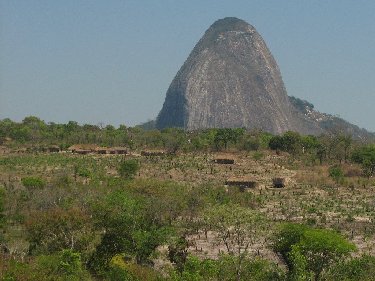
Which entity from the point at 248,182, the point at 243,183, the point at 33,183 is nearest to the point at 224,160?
the point at 243,183

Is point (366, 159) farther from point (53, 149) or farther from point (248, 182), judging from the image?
point (53, 149)

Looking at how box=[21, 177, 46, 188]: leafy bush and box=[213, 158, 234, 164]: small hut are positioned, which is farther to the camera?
box=[213, 158, 234, 164]: small hut

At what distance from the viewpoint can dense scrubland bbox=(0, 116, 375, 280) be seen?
83.2 feet

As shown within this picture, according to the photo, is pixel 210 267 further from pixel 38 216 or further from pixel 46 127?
pixel 46 127

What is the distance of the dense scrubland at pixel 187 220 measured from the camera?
25359 millimetres

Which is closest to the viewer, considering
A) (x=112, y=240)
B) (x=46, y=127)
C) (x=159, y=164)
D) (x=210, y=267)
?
(x=210, y=267)

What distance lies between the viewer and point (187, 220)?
132 ft

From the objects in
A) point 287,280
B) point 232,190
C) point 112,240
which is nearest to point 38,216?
point 112,240

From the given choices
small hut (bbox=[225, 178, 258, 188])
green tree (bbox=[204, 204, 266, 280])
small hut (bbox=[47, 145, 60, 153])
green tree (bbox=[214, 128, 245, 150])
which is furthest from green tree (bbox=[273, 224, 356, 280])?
green tree (bbox=[214, 128, 245, 150])

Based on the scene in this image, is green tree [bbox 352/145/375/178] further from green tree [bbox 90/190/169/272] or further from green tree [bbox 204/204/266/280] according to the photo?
green tree [bbox 90/190/169/272]

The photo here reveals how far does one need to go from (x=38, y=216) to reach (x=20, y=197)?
1370 cm

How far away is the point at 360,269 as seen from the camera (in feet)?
80.6

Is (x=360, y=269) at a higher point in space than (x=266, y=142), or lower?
lower

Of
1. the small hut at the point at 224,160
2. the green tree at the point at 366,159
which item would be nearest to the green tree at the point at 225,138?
the small hut at the point at 224,160
